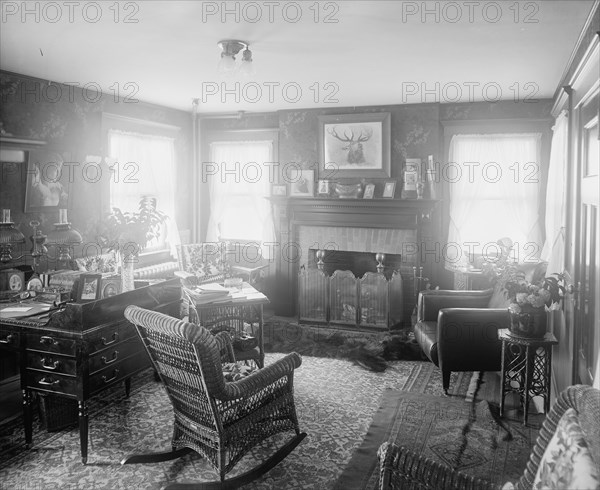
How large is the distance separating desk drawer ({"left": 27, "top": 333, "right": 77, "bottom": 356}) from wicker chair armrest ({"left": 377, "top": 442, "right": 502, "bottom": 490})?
2059mm

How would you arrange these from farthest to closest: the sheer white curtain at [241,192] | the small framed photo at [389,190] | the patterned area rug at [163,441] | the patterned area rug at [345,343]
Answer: the sheer white curtain at [241,192] < the small framed photo at [389,190] < the patterned area rug at [345,343] < the patterned area rug at [163,441]

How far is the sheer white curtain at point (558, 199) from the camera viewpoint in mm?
4535

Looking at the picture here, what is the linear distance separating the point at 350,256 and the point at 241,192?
1.74 m

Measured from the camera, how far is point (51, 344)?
3352 millimetres

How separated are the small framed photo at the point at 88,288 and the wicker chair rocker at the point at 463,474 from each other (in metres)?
2.14

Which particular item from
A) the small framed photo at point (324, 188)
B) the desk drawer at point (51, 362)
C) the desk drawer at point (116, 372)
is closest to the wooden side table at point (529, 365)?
the desk drawer at point (116, 372)

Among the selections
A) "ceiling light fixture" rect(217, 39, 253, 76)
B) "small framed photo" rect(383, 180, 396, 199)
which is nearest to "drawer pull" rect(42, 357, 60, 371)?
"ceiling light fixture" rect(217, 39, 253, 76)

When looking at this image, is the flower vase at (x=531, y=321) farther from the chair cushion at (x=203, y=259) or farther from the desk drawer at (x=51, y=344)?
the chair cushion at (x=203, y=259)

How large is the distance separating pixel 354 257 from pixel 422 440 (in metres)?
3.62

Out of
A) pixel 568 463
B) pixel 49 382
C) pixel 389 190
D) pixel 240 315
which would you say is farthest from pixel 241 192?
pixel 568 463

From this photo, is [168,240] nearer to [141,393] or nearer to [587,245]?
[141,393]

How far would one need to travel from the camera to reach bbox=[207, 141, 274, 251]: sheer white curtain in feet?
24.4

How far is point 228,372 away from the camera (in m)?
3.58

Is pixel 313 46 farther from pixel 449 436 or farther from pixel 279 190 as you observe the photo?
pixel 279 190
